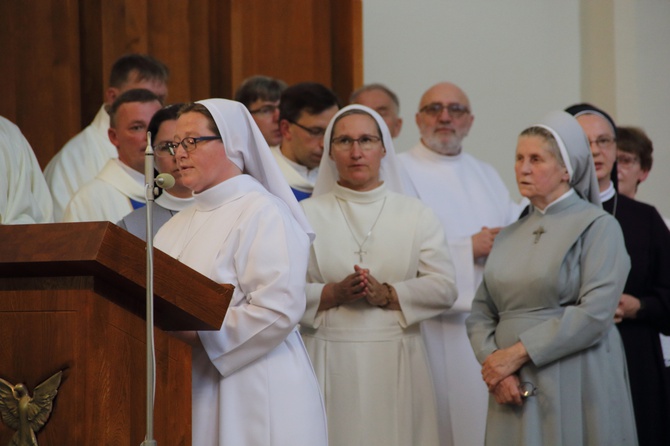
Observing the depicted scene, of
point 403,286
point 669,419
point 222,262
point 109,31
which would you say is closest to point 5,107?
point 109,31

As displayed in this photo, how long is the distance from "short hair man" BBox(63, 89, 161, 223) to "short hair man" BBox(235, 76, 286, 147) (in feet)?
3.43

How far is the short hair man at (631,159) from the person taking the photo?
21.1 ft

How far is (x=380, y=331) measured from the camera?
17.2ft

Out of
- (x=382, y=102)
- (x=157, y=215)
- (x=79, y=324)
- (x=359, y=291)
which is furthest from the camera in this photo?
(x=382, y=102)

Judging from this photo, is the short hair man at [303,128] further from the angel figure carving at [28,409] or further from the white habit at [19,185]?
the angel figure carving at [28,409]

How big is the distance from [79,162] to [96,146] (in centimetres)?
15

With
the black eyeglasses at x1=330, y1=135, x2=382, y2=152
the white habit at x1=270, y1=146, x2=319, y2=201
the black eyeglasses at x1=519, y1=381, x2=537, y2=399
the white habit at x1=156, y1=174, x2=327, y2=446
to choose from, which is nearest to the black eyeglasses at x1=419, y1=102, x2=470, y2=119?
the white habit at x1=270, y1=146, x2=319, y2=201

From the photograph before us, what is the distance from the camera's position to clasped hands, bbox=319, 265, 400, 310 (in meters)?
5.11

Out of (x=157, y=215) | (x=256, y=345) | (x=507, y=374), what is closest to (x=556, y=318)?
(x=507, y=374)

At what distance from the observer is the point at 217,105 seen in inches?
156

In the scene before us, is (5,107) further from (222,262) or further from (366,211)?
(222,262)

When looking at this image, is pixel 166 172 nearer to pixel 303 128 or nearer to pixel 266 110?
pixel 303 128

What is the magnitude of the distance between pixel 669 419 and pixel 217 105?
262 centimetres

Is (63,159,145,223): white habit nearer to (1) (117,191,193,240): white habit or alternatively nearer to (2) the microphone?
(1) (117,191,193,240): white habit
